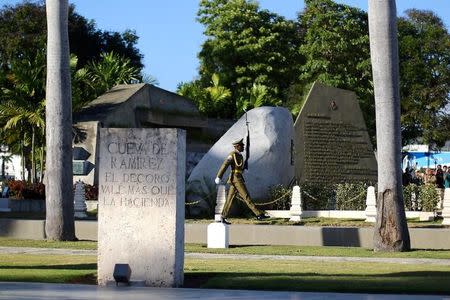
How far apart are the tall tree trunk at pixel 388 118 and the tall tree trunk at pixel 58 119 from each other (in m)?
7.32

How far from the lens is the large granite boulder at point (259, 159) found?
31.8 m

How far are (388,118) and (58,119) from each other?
7.82 metres

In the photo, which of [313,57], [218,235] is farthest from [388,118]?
[313,57]

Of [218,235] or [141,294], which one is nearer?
[141,294]

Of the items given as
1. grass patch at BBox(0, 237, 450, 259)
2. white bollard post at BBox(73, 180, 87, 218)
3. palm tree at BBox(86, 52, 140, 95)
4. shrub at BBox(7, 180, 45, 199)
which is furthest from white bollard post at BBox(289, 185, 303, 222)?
palm tree at BBox(86, 52, 140, 95)

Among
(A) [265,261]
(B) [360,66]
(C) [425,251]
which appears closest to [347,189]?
A: (C) [425,251]

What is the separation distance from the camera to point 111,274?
14680mm

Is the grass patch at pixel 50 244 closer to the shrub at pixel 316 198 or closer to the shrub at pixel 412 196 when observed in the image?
the shrub at pixel 316 198

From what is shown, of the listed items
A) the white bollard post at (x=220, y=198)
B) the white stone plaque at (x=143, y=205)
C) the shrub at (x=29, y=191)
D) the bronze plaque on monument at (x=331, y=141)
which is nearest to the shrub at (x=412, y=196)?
the bronze plaque on monument at (x=331, y=141)

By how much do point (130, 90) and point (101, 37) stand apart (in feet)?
115

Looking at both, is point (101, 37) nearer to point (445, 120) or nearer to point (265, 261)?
point (445, 120)

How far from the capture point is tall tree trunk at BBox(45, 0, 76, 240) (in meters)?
23.8

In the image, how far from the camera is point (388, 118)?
67.8 ft

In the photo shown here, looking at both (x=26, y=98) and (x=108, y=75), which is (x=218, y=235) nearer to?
(x=26, y=98)
